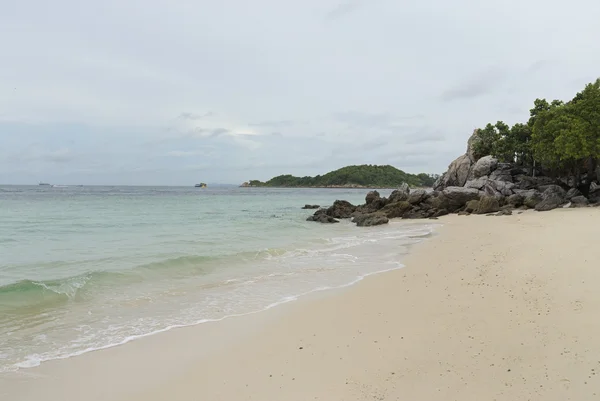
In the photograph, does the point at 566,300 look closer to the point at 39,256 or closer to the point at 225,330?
the point at 225,330

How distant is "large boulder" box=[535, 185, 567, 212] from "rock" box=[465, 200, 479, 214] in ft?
12.9

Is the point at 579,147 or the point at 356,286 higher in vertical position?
the point at 579,147

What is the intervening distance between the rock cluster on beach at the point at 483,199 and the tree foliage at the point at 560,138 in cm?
155

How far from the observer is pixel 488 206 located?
28.4 m

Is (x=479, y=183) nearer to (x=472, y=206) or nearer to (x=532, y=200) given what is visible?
(x=472, y=206)

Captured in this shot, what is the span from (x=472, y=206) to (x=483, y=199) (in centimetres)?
91

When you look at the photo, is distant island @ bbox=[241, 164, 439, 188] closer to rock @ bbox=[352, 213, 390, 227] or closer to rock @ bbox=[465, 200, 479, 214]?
rock @ bbox=[465, 200, 479, 214]

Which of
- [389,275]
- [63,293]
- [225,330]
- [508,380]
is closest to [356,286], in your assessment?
[389,275]

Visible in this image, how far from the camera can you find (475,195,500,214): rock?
92.7 ft

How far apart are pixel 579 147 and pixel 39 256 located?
3048 cm

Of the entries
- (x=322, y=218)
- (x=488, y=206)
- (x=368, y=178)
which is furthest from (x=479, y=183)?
(x=368, y=178)

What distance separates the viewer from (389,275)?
10367mm

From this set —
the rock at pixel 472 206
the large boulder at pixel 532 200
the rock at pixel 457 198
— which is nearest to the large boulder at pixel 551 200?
the large boulder at pixel 532 200

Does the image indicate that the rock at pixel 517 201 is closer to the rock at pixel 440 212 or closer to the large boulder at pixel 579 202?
the large boulder at pixel 579 202
